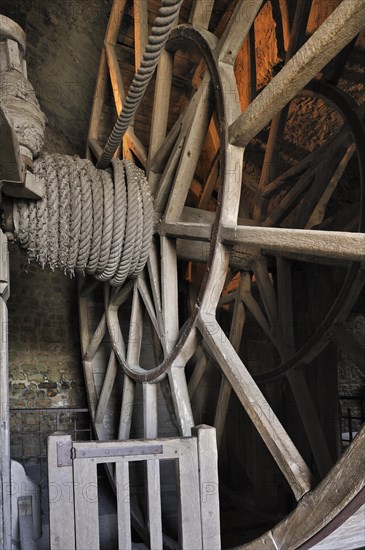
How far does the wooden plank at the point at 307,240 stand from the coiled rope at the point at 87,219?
2.66ft

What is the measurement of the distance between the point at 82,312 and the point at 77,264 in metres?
1.82

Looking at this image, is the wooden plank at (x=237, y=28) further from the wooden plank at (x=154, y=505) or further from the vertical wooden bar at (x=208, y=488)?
the wooden plank at (x=154, y=505)

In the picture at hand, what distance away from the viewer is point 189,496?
93.0 inches

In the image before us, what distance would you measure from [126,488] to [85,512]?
195mm

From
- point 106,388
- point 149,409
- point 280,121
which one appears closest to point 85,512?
point 149,409

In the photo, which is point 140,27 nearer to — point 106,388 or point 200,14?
point 200,14

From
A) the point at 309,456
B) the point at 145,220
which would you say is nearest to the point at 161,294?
the point at 145,220

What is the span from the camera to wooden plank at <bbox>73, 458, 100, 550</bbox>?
224cm

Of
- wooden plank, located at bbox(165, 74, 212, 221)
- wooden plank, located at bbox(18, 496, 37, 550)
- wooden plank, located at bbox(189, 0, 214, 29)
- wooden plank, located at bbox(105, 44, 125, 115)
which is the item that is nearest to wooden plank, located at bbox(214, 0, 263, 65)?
wooden plank, located at bbox(165, 74, 212, 221)

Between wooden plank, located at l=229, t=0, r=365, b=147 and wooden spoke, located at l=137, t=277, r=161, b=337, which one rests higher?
wooden plank, located at l=229, t=0, r=365, b=147

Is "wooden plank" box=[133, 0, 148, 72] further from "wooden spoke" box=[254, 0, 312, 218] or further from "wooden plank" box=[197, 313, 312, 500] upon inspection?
"wooden plank" box=[197, 313, 312, 500]

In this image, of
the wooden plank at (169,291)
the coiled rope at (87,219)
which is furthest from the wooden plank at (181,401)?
the coiled rope at (87,219)

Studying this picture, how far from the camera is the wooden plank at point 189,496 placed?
2307 millimetres

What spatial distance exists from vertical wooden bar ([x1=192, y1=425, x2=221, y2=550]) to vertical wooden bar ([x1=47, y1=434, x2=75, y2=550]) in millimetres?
561
